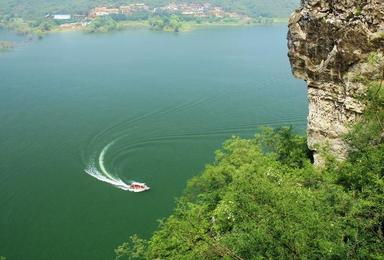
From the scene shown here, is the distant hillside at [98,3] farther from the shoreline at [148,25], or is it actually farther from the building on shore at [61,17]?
the shoreline at [148,25]

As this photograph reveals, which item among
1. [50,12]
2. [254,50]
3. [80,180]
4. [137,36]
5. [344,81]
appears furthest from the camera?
[50,12]

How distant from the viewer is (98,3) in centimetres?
12375

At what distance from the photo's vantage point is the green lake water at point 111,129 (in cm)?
2352

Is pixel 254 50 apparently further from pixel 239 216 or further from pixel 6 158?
pixel 239 216

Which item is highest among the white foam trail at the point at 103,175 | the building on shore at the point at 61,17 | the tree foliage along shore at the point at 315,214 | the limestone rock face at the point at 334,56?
the limestone rock face at the point at 334,56

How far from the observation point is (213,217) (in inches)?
550

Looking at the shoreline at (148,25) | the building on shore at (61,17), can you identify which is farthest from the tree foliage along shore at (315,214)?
the building on shore at (61,17)

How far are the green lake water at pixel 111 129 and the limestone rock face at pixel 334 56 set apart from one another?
12167mm

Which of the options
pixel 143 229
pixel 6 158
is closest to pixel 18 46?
pixel 6 158

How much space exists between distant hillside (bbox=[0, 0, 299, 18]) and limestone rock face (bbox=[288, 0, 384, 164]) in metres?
108

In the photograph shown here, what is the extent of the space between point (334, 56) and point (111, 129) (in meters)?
24.0

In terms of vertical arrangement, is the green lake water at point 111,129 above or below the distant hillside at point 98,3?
below

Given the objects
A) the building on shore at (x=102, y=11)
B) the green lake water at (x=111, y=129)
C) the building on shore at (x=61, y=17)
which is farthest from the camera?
the building on shore at (x=102, y=11)

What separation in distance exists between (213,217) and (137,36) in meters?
78.5
